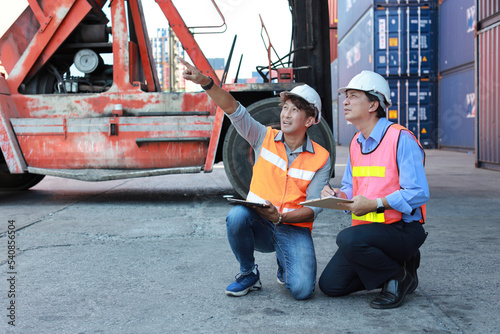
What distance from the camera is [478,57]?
35.9ft

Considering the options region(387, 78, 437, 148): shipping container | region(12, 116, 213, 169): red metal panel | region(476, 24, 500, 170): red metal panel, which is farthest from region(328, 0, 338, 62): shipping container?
region(12, 116, 213, 169): red metal panel

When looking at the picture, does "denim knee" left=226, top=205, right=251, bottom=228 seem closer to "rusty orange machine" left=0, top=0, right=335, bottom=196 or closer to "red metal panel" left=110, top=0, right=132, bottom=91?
"rusty orange machine" left=0, top=0, right=335, bottom=196

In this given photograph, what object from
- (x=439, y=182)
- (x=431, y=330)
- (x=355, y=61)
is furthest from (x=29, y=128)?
(x=355, y=61)

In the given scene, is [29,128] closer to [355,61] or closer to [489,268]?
[489,268]

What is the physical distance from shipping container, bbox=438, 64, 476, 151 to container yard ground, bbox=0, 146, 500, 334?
1103 centimetres

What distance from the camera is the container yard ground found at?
2.39 metres

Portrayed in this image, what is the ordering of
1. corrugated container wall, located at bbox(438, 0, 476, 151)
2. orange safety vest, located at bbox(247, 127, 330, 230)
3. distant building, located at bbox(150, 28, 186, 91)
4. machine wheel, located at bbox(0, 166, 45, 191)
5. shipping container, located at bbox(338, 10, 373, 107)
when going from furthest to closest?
shipping container, located at bbox(338, 10, 373, 107) → corrugated container wall, located at bbox(438, 0, 476, 151) → machine wheel, located at bbox(0, 166, 45, 191) → distant building, located at bbox(150, 28, 186, 91) → orange safety vest, located at bbox(247, 127, 330, 230)

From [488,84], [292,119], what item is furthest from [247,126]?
[488,84]

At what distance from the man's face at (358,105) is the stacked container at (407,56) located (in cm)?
1522

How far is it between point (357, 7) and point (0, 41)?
52.8 feet

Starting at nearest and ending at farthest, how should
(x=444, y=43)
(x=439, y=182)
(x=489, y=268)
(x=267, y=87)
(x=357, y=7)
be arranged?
(x=489, y=268) < (x=267, y=87) < (x=439, y=182) < (x=444, y=43) < (x=357, y=7)

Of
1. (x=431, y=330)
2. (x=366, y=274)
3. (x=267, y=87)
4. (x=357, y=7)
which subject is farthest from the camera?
(x=357, y=7)

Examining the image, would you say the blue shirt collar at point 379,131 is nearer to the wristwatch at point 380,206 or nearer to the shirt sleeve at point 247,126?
the wristwatch at point 380,206

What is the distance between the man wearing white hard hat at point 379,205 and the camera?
2.51 m
